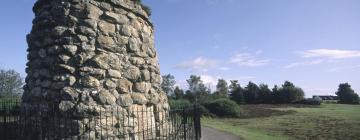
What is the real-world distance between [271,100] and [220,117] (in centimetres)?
2620

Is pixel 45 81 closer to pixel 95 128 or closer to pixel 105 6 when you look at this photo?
pixel 95 128

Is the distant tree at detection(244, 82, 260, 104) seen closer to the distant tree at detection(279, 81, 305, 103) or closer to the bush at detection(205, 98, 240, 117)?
the distant tree at detection(279, 81, 305, 103)

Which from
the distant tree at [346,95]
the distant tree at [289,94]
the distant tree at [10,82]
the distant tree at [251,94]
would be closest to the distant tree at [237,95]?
the distant tree at [251,94]

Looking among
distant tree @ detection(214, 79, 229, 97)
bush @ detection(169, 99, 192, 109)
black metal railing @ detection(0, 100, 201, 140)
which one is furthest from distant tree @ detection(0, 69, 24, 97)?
distant tree @ detection(214, 79, 229, 97)

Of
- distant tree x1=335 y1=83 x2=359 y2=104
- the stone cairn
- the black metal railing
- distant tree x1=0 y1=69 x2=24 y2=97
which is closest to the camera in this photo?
the black metal railing

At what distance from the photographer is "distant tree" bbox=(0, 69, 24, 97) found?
28.9 m

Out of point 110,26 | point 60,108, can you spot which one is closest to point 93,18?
point 110,26

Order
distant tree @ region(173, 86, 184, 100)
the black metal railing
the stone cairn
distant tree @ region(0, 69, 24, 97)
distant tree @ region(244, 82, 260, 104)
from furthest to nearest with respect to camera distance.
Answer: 1. distant tree @ region(244, 82, 260, 104)
2. distant tree @ region(173, 86, 184, 100)
3. distant tree @ region(0, 69, 24, 97)
4. the stone cairn
5. the black metal railing

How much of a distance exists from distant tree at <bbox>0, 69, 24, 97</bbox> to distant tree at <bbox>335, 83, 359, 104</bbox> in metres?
50.8

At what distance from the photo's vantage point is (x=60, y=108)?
7555mm

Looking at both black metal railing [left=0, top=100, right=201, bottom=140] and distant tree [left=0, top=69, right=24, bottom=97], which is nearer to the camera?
black metal railing [left=0, top=100, right=201, bottom=140]

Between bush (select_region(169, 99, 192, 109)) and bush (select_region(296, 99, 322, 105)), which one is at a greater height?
bush (select_region(169, 99, 192, 109))

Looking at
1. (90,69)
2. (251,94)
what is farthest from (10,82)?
(251,94)

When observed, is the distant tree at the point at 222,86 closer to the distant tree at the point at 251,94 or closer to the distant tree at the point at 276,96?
the distant tree at the point at 251,94
